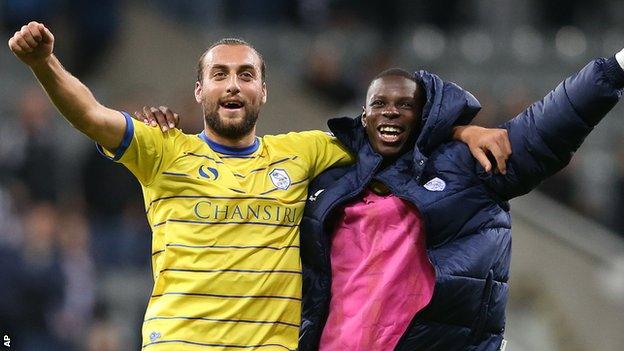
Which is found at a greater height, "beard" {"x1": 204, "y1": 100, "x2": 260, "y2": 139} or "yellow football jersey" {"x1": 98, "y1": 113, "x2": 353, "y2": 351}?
"beard" {"x1": 204, "y1": 100, "x2": 260, "y2": 139}

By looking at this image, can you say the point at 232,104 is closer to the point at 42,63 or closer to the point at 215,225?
the point at 215,225

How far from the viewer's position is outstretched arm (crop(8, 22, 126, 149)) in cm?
381

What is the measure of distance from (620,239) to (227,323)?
525cm

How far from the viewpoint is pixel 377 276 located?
4223 millimetres

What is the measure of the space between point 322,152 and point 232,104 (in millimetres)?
389

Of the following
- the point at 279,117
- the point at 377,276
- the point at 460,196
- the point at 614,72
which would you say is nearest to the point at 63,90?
the point at 377,276

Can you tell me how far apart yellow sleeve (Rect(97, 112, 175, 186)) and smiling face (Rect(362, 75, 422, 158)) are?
0.71 m

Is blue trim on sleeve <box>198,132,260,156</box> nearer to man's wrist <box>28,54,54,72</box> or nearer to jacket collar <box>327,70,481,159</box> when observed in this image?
jacket collar <box>327,70,481,159</box>

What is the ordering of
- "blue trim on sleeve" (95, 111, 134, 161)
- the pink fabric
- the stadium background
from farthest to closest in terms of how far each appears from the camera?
the stadium background
the pink fabric
"blue trim on sleeve" (95, 111, 134, 161)

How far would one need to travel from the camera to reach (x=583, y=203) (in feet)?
29.7

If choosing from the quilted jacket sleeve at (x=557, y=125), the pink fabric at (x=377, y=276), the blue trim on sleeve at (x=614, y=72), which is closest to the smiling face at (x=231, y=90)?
the pink fabric at (x=377, y=276)

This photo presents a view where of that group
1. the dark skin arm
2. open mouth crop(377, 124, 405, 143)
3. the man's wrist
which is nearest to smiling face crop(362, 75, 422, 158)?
open mouth crop(377, 124, 405, 143)

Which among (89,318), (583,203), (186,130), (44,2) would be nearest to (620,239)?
(583,203)

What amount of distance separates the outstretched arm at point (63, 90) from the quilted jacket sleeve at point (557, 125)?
1.23 metres
